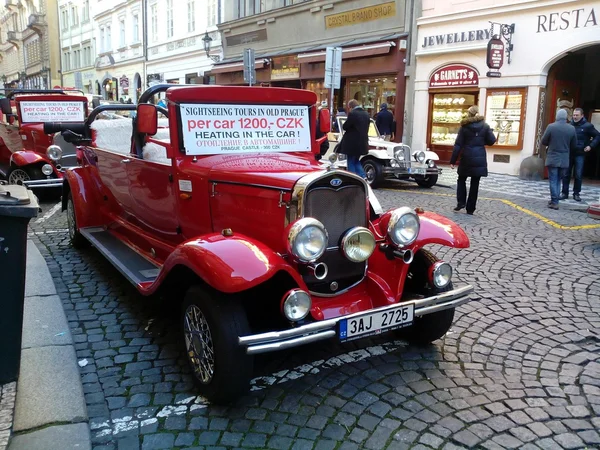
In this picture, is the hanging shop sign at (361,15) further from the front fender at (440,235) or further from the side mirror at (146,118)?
the front fender at (440,235)

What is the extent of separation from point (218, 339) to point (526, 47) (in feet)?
43.7

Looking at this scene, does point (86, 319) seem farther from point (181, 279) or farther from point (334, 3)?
point (334, 3)

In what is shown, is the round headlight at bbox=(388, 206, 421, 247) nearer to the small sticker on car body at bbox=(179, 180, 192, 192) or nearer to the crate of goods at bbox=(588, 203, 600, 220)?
the small sticker on car body at bbox=(179, 180, 192, 192)

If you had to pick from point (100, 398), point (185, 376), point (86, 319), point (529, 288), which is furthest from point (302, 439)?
point (529, 288)

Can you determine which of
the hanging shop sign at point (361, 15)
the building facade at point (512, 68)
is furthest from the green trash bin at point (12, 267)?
the hanging shop sign at point (361, 15)

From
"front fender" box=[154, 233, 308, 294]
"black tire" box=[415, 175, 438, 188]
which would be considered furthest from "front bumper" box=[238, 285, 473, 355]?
"black tire" box=[415, 175, 438, 188]

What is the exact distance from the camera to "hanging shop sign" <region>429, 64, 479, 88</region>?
14648 mm

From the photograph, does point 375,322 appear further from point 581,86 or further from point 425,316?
point 581,86

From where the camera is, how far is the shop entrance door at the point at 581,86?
13.5 meters

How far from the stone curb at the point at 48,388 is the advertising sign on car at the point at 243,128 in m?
1.68

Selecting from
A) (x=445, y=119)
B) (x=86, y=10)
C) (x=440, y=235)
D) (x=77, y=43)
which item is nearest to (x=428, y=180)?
(x=445, y=119)

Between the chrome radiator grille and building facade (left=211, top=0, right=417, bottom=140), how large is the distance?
46.2ft

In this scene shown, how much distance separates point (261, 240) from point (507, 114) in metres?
12.4

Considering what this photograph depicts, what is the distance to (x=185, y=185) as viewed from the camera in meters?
4.01
